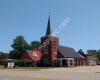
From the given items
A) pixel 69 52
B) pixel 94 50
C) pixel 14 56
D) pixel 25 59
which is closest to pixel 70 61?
pixel 69 52

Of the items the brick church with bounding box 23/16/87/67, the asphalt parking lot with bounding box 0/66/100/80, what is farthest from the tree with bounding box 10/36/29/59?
the asphalt parking lot with bounding box 0/66/100/80

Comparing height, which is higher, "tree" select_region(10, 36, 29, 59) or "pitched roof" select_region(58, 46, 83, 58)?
"tree" select_region(10, 36, 29, 59)

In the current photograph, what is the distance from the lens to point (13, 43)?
9775 centimetres

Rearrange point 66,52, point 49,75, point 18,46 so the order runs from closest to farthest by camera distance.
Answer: point 49,75 < point 66,52 < point 18,46

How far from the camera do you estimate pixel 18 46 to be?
9669 centimetres

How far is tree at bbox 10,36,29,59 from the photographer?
9488 centimetres

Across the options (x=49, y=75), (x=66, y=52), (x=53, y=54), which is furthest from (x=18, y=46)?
(x=49, y=75)

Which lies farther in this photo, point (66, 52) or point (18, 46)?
point (18, 46)

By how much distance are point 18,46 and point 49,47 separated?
109 feet

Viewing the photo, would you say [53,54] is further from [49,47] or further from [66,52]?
[66,52]

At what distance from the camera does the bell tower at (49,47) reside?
65.7 meters

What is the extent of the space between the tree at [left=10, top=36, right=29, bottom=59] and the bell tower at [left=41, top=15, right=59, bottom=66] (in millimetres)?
29383

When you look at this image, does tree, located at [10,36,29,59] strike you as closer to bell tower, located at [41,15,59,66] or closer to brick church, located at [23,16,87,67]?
brick church, located at [23,16,87,67]

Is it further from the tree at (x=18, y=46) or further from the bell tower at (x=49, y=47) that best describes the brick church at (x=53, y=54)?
the tree at (x=18, y=46)
